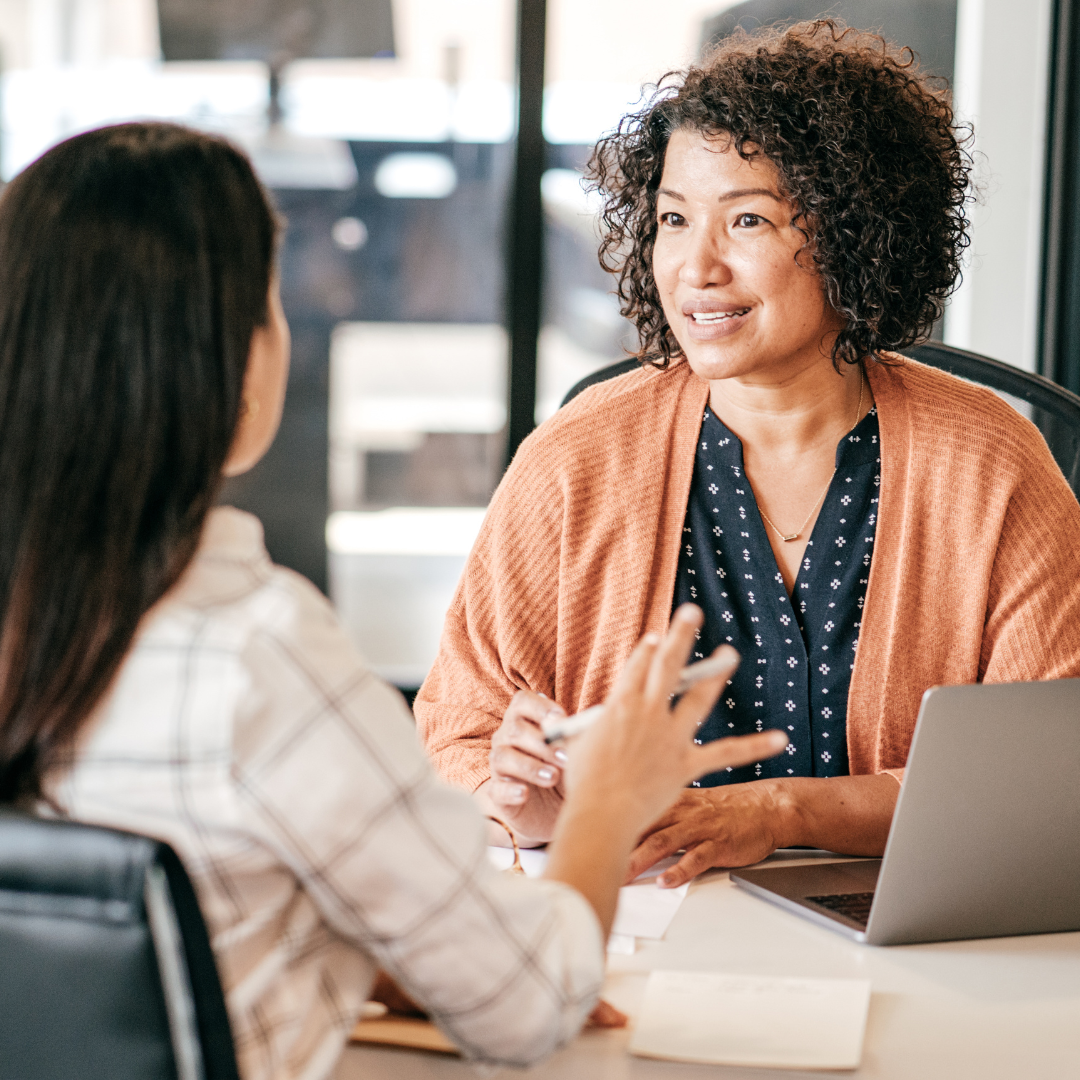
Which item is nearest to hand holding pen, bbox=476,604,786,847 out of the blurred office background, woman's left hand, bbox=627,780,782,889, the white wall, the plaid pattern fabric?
woman's left hand, bbox=627,780,782,889

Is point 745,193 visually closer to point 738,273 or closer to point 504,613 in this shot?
point 738,273

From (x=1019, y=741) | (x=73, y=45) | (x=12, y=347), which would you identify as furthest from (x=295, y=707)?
(x=73, y=45)

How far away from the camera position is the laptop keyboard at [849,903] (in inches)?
44.5

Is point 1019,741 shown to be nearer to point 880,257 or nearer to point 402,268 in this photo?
point 880,257

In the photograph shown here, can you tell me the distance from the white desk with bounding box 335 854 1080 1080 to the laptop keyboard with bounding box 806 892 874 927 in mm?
27

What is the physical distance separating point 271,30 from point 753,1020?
311 centimetres

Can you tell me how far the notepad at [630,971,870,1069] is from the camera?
35.1 inches

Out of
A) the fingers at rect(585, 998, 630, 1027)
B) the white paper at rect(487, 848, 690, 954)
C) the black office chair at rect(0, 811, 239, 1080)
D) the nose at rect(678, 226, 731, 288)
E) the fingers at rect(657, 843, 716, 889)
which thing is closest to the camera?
the black office chair at rect(0, 811, 239, 1080)

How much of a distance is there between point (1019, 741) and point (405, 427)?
110 inches

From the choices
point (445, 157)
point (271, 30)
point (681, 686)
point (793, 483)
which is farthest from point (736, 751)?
point (271, 30)

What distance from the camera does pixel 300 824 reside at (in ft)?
2.36

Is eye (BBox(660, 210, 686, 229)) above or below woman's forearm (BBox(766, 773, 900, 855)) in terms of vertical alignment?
above

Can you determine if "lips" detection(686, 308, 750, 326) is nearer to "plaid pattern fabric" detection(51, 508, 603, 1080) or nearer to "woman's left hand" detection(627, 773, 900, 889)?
"woman's left hand" detection(627, 773, 900, 889)

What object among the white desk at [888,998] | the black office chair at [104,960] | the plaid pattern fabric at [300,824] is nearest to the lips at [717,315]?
the white desk at [888,998]
